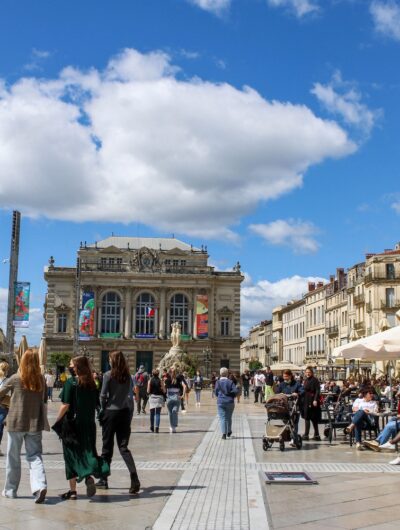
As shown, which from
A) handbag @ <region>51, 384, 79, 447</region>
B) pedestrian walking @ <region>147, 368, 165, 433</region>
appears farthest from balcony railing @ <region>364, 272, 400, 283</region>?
handbag @ <region>51, 384, 79, 447</region>

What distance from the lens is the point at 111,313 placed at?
268 feet

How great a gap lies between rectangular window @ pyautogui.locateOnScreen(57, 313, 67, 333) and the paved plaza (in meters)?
69.2

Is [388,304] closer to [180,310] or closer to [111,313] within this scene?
[180,310]

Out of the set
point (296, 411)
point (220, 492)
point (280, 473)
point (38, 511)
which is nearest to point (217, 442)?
point (296, 411)

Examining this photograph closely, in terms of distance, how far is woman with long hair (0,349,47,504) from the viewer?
8.26 metres

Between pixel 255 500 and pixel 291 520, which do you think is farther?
pixel 255 500

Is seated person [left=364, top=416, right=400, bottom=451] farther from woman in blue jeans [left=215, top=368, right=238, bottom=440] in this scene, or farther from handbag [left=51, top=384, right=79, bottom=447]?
handbag [left=51, top=384, right=79, bottom=447]

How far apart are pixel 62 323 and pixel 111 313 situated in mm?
6175

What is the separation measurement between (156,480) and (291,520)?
3.21 metres

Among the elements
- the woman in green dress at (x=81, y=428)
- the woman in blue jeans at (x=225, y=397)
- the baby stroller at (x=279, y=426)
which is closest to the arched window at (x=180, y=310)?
the woman in blue jeans at (x=225, y=397)

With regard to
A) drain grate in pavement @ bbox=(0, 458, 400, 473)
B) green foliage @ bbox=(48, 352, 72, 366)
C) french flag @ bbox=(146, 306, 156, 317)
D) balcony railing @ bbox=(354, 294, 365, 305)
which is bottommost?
drain grate in pavement @ bbox=(0, 458, 400, 473)

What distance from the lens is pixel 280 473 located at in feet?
33.7

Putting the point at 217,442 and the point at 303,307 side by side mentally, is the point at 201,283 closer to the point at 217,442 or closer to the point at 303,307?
the point at 303,307

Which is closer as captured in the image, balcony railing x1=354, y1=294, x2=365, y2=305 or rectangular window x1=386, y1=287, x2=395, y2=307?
rectangular window x1=386, y1=287, x2=395, y2=307
